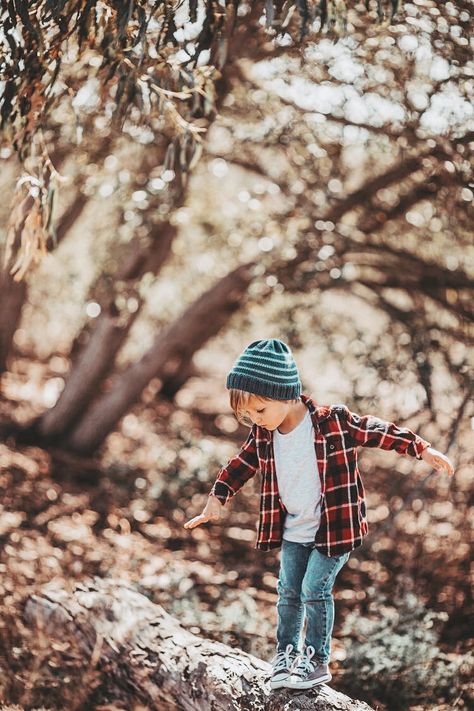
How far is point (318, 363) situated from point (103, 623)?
13.8 ft

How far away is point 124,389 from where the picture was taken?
7.99 metres

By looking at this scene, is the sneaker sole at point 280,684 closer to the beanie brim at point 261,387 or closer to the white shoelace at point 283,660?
the white shoelace at point 283,660

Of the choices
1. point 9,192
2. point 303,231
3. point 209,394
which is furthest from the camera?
point 209,394

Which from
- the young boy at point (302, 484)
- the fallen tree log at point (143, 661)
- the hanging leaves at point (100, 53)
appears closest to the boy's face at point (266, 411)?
the young boy at point (302, 484)

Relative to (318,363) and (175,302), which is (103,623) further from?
(175,302)

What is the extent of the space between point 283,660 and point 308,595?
30cm

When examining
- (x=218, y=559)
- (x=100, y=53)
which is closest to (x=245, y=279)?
(x=218, y=559)

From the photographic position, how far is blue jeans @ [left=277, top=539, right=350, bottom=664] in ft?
10.5

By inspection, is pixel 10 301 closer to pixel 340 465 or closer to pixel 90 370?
pixel 90 370

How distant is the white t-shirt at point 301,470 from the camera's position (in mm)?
A: 3240

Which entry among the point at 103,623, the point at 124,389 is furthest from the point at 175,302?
the point at 103,623

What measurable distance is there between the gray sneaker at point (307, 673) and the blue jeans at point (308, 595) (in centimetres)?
2

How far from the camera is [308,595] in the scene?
3223 mm

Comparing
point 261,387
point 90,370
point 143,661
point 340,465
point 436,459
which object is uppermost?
point 90,370
